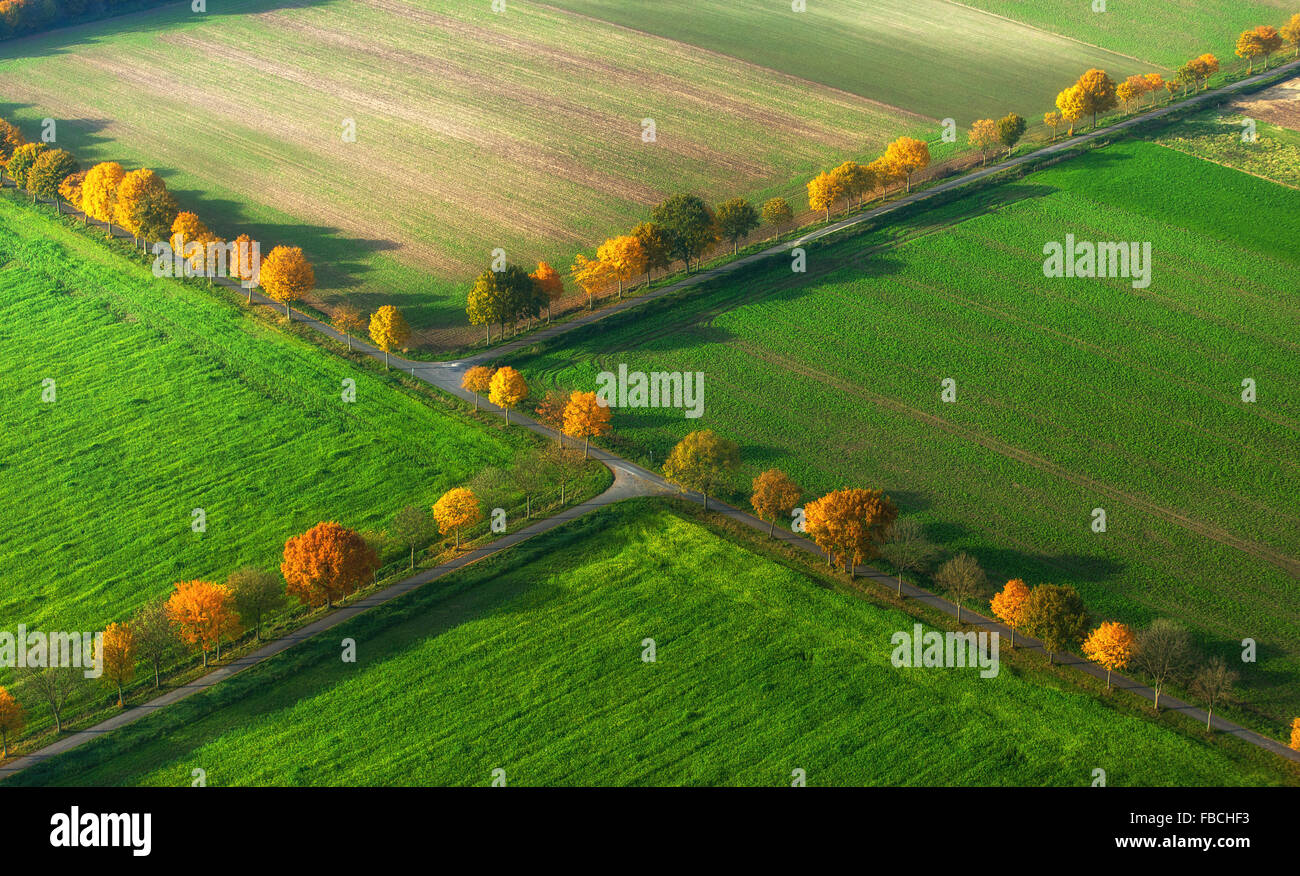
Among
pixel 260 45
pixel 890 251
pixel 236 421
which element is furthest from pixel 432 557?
pixel 260 45

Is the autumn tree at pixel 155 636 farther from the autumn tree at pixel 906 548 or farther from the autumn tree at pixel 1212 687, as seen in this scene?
the autumn tree at pixel 1212 687

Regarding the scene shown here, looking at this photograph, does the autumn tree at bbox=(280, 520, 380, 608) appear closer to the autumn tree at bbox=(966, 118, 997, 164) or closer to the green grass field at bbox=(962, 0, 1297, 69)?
the autumn tree at bbox=(966, 118, 997, 164)

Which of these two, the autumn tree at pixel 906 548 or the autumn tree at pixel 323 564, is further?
the autumn tree at pixel 906 548

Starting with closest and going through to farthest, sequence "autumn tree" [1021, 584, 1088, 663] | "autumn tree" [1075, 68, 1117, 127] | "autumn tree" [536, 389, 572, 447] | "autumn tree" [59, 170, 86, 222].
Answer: "autumn tree" [1021, 584, 1088, 663] → "autumn tree" [536, 389, 572, 447] → "autumn tree" [59, 170, 86, 222] → "autumn tree" [1075, 68, 1117, 127]

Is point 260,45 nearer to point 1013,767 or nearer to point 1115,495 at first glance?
point 1115,495

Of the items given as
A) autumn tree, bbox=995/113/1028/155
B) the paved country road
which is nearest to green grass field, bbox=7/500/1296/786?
the paved country road

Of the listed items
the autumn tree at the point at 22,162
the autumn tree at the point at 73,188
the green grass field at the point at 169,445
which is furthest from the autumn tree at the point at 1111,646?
the autumn tree at the point at 22,162

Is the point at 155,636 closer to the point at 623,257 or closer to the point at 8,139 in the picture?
the point at 623,257
